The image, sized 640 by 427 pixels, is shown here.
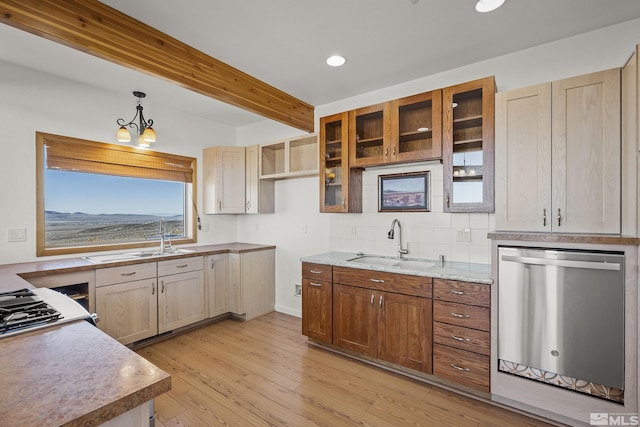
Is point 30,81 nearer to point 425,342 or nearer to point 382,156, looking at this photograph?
point 382,156

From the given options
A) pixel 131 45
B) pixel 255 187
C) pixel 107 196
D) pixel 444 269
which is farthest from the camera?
pixel 255 187

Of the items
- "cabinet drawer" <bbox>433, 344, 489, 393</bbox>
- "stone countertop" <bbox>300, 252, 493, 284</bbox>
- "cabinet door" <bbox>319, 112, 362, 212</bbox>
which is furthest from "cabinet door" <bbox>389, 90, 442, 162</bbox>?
"cabinet drawer" <bbox>433, 344, 489, 393</bbox>

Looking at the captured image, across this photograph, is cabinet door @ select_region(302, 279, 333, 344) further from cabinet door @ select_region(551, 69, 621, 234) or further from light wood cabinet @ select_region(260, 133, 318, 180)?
cabinet door @ select_region(551, 69, 621, 234)

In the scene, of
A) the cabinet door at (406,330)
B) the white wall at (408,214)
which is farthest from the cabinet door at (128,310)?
the cabinet door at (406,330)

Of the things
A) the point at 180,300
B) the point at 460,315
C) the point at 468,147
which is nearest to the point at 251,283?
the point at 180,300

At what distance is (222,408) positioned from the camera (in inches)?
81.7

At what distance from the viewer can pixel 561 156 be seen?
201 centimetres

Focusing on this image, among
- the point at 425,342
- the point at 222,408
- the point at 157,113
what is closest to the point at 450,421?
the point at 425,342

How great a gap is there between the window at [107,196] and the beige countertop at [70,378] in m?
2.31

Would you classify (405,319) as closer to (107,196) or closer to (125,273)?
(125,273)

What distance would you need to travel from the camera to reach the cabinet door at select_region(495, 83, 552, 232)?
206 centimetres

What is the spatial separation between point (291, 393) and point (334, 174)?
6.77 ft

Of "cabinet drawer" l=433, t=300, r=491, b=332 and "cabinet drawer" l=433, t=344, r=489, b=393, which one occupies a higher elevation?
"cabinet drawer" l=433, t=300, r=491, b=332

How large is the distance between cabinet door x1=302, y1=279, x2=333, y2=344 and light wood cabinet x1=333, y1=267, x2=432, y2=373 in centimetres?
7
